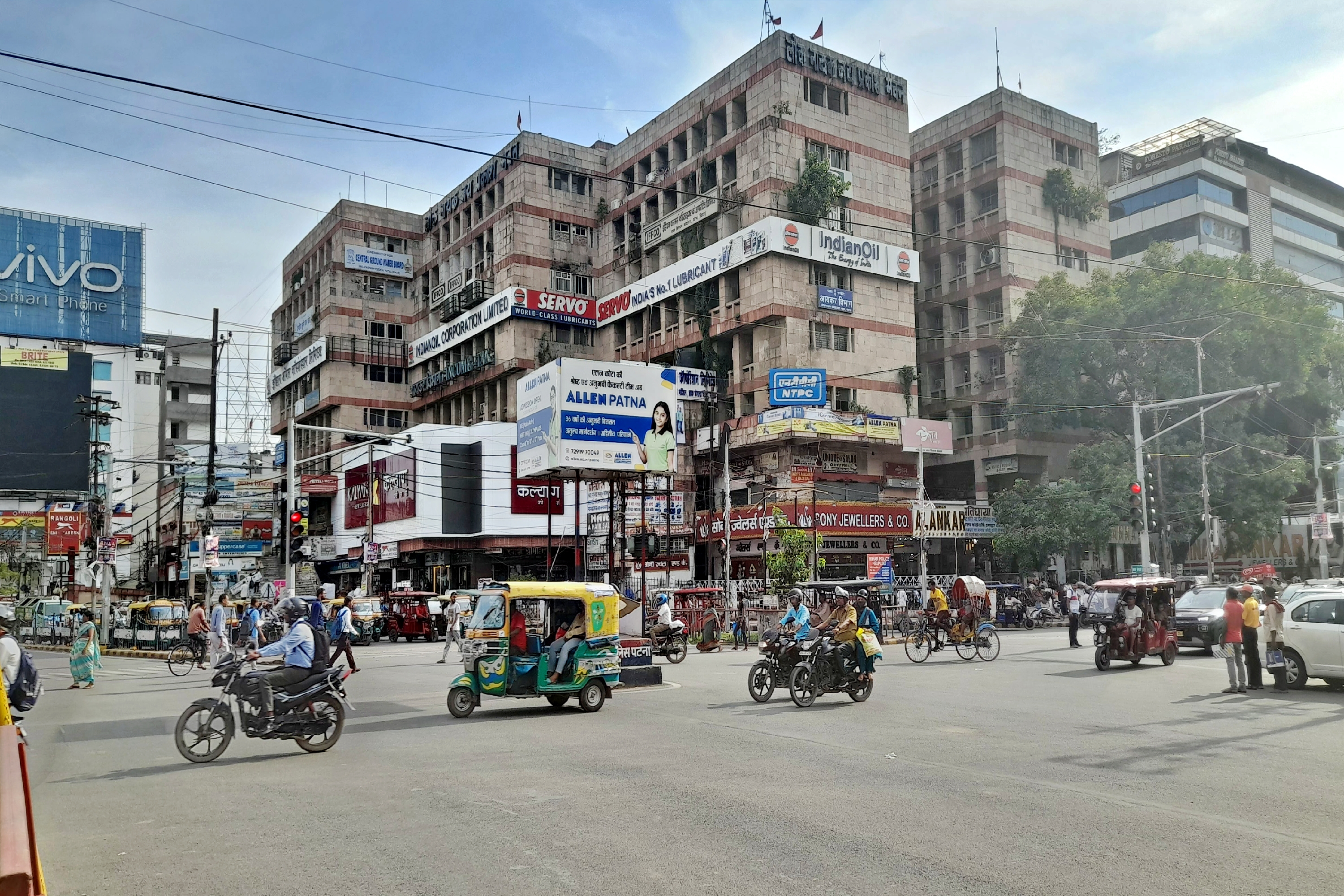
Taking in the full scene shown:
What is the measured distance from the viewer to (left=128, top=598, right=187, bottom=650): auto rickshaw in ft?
113

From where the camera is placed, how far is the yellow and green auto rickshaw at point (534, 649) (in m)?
15.2

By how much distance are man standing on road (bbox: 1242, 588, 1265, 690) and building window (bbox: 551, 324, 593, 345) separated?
49.3 metres

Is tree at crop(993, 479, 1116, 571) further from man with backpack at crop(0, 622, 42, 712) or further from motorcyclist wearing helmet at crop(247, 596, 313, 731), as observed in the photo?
man with backpack at crop(0, 622, 42, 712)

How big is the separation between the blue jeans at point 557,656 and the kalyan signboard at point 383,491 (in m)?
41.2

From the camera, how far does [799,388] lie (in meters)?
47.2

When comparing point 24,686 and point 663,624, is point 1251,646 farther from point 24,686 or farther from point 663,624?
point 24,686

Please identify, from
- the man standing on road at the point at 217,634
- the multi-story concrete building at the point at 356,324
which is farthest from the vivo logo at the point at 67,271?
the man standing on road at the point at 217,634

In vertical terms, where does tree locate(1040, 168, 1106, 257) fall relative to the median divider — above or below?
above

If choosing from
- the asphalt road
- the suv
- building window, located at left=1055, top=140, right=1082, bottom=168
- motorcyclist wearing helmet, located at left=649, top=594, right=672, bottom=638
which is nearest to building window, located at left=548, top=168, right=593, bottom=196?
building window, located at left=1055, top=140, right=1082, bottom=168

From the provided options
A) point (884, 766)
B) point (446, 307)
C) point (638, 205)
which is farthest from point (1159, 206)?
point (884, 766)

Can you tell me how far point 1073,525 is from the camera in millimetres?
43812

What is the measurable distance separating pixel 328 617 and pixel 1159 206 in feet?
209

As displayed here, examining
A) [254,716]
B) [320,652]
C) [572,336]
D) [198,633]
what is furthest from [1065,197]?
[254,716]

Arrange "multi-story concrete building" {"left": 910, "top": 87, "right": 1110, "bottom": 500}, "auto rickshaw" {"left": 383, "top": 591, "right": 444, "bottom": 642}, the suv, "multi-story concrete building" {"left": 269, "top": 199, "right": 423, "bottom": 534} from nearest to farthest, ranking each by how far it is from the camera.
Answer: the suv < "auto rickshaw" {"left": 383, "top": 591, "right": 444, "bottom": 642} < "multi-story concrete building" {"left": 910, "top": 87, "right": 1110, "bottom": 500} < "multi-story concrete building" {"left": 269, "top": 199, "right": 423, "bottom": 534}
